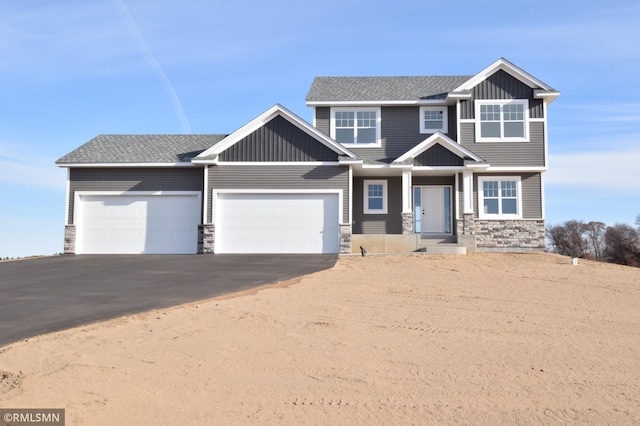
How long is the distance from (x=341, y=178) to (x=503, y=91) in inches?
337

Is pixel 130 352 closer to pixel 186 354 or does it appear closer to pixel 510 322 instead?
pixel 186 354

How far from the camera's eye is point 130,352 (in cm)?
682

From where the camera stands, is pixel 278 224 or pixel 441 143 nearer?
pixel 278 224

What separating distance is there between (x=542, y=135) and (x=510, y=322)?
16939 mm

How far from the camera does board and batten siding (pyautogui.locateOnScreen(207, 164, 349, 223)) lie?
2153cm

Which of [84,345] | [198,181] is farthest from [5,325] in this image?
[198,181]

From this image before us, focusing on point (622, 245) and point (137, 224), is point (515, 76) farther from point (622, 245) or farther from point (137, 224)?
point (622, 245)

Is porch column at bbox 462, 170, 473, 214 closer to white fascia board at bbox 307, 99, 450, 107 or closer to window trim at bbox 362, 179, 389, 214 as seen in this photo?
window trim at bbox 362, 179, 389, 214

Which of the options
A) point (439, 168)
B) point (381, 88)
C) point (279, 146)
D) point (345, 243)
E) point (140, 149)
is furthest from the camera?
point (381, 88)

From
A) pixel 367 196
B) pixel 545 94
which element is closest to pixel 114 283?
pixel 367 196

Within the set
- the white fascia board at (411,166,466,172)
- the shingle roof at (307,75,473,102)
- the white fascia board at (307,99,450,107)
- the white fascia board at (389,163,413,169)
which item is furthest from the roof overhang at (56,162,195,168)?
the white fascia board at (411,166,466,172)

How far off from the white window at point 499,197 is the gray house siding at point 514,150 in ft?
2.51

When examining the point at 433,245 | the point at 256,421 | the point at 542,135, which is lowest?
the point at 256,421

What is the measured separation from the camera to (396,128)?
2462cm
